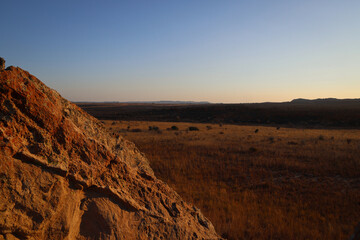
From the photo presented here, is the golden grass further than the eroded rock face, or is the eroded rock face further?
the golden grass

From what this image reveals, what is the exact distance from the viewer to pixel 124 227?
3.17m

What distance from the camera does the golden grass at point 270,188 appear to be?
557cm

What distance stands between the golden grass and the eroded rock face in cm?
258

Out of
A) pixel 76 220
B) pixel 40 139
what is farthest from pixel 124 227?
pixel 40 139

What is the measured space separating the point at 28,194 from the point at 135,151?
205cm

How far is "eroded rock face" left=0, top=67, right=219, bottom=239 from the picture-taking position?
8.53ft

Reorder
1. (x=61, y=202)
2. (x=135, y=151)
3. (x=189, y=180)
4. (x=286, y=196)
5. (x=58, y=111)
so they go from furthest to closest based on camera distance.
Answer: (x=189, y=180) → (x=286, y=196) → (x=135, y=151) → (x=58, y=111) → (x=61, y=202)

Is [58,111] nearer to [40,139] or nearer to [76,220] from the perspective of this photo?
[40,139]

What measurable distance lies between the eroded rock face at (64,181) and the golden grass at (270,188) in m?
2.58

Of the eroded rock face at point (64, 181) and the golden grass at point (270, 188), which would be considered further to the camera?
the golden grass at point (270, 188)

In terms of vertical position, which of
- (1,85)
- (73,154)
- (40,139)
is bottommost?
(73,154)

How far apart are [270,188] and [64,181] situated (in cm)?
745

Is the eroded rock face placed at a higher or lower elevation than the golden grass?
higher

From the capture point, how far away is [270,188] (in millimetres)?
8531
